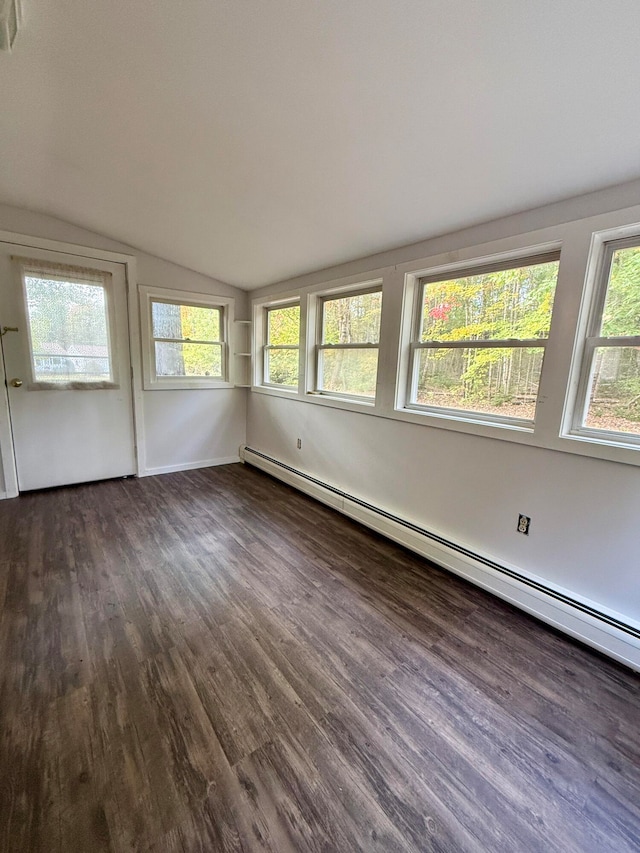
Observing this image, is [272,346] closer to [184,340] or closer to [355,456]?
[184,340]

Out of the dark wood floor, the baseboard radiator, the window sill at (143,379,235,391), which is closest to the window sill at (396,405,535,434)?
the baseboard radiator

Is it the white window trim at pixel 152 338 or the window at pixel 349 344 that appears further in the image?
the white window trim at pixel 152 338

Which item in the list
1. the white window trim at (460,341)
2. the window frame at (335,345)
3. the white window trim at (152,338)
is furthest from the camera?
the white window trim at (152,338)

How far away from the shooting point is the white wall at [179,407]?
10.9 ft

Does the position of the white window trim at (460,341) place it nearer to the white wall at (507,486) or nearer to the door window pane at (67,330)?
the white wall at (507,486)

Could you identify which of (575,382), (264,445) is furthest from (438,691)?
(264,445)

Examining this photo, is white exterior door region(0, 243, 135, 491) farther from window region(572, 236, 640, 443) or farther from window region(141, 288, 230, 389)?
window region(572, 236, 640, 443)

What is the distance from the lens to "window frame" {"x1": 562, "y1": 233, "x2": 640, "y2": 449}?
1711 mm

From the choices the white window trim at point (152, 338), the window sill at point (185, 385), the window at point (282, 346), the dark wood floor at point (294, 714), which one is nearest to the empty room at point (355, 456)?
the dark wood floor at point (294, 714)

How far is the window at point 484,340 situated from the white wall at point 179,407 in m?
2.61

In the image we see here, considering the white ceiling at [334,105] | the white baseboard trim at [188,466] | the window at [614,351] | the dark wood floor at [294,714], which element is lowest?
the dark wood floor at [294,714]

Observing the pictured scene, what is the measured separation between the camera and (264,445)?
176 inches

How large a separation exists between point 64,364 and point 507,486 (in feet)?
12.8

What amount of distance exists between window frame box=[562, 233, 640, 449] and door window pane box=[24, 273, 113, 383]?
3910 mm
